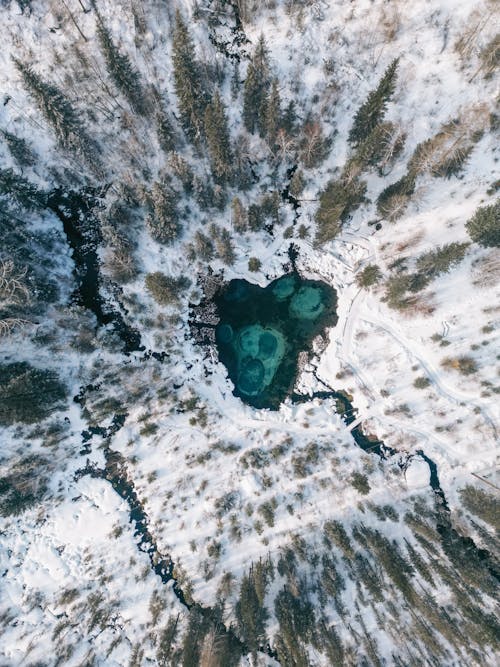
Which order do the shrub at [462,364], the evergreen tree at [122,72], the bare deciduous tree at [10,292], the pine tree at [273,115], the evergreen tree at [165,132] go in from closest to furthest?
the evergreen tree at [122,72] → the bare deciduous tree at [10,292] → the pine tree at [273,115] → the evergreen tree at [165,132] → the shrub at [462,364]

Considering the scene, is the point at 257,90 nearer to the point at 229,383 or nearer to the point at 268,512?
the point at 229,383

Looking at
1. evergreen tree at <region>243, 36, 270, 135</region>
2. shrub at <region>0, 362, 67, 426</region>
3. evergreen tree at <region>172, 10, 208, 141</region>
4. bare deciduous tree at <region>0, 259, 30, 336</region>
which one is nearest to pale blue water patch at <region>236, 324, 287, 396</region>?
shrub at <region>0, 362, 67, 426</region>

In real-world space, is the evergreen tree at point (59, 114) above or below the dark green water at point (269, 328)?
above

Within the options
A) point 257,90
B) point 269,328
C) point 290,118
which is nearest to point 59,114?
point 257,90

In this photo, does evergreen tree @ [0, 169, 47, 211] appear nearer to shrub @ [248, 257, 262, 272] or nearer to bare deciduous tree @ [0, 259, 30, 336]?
bare deciduous tree @ [0, 259, 30, 336]

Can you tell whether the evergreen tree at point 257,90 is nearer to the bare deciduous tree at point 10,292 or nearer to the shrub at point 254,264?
the shrub at point 254,264

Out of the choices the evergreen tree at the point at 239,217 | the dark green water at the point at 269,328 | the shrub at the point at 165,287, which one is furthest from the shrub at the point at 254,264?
the shrub at the point at 165,287
